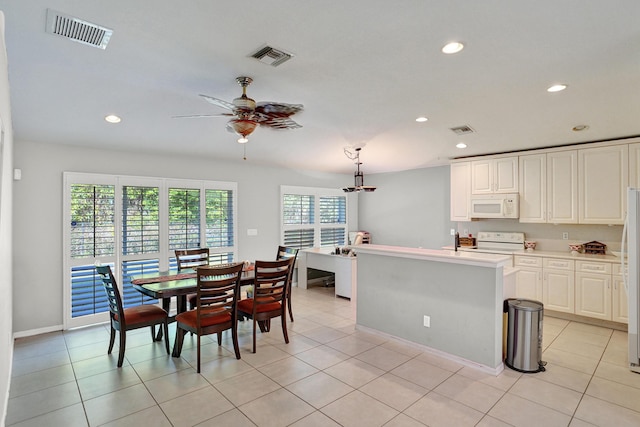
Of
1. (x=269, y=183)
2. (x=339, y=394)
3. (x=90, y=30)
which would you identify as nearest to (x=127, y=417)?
(x=339, y=394)

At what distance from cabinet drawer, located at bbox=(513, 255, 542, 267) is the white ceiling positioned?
1.72m

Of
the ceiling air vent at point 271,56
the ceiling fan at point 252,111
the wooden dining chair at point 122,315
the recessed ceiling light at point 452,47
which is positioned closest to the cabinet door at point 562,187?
the recessed ceiling light at point 452,47

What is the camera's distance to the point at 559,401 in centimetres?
272

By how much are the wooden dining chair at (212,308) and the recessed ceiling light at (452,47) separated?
267 cm

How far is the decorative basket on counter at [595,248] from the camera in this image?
4.82m

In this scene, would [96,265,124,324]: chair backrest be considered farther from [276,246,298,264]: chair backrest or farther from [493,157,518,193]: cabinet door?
[493,157,518,193]: cabinet door

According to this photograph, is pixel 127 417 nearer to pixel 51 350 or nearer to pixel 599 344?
pixel 51 350

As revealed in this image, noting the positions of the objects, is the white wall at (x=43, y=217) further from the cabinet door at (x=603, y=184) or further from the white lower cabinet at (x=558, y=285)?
the cabinet door at (x=603, y=184)

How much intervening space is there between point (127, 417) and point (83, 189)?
3.29 metres

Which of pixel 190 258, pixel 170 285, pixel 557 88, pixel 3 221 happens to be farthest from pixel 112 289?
pixel 557 88

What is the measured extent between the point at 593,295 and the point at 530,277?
2.48 ft

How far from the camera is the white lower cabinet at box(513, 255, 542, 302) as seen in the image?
16.2 feet

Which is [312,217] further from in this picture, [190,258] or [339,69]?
[339,69]

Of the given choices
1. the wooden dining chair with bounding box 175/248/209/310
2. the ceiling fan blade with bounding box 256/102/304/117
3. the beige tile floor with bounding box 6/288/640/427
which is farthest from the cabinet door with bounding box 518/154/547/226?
the wooden dining chair with bounding box 175/248/209/310
